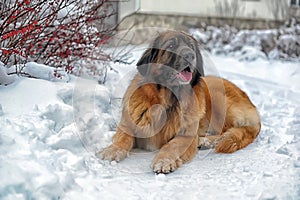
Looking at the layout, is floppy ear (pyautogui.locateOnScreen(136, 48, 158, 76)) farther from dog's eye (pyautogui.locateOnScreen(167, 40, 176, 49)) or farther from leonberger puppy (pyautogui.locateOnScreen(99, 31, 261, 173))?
dog's eye (pyautogui.locateOnScreen(167, 40, 176, 49))

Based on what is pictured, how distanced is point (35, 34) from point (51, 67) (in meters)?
0.48

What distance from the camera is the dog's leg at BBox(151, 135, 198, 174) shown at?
10.7ft

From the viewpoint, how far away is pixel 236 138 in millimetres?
3879

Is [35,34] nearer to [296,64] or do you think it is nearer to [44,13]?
[44,13]

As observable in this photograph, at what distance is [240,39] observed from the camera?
37.0 ft

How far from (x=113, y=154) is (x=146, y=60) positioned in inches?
31.2

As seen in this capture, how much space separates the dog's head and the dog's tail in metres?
0.64

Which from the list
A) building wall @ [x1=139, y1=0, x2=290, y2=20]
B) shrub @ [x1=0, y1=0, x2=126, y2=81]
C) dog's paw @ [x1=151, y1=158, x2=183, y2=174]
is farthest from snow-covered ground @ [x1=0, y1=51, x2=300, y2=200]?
building wall @ [x1=139, y1=0, x2=290, y2=20]

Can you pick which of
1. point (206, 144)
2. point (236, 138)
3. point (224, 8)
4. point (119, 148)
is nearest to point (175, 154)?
point (119, 148)

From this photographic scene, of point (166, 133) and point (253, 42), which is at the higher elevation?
point (166, 133)

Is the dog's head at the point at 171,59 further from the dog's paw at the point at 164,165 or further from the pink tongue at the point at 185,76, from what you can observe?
the dog's paw at the point at 164,165

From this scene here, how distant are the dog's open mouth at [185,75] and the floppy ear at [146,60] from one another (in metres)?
0.24

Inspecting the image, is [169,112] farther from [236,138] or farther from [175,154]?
[236,138]

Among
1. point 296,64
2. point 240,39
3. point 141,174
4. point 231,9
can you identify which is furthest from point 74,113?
point 231,9
